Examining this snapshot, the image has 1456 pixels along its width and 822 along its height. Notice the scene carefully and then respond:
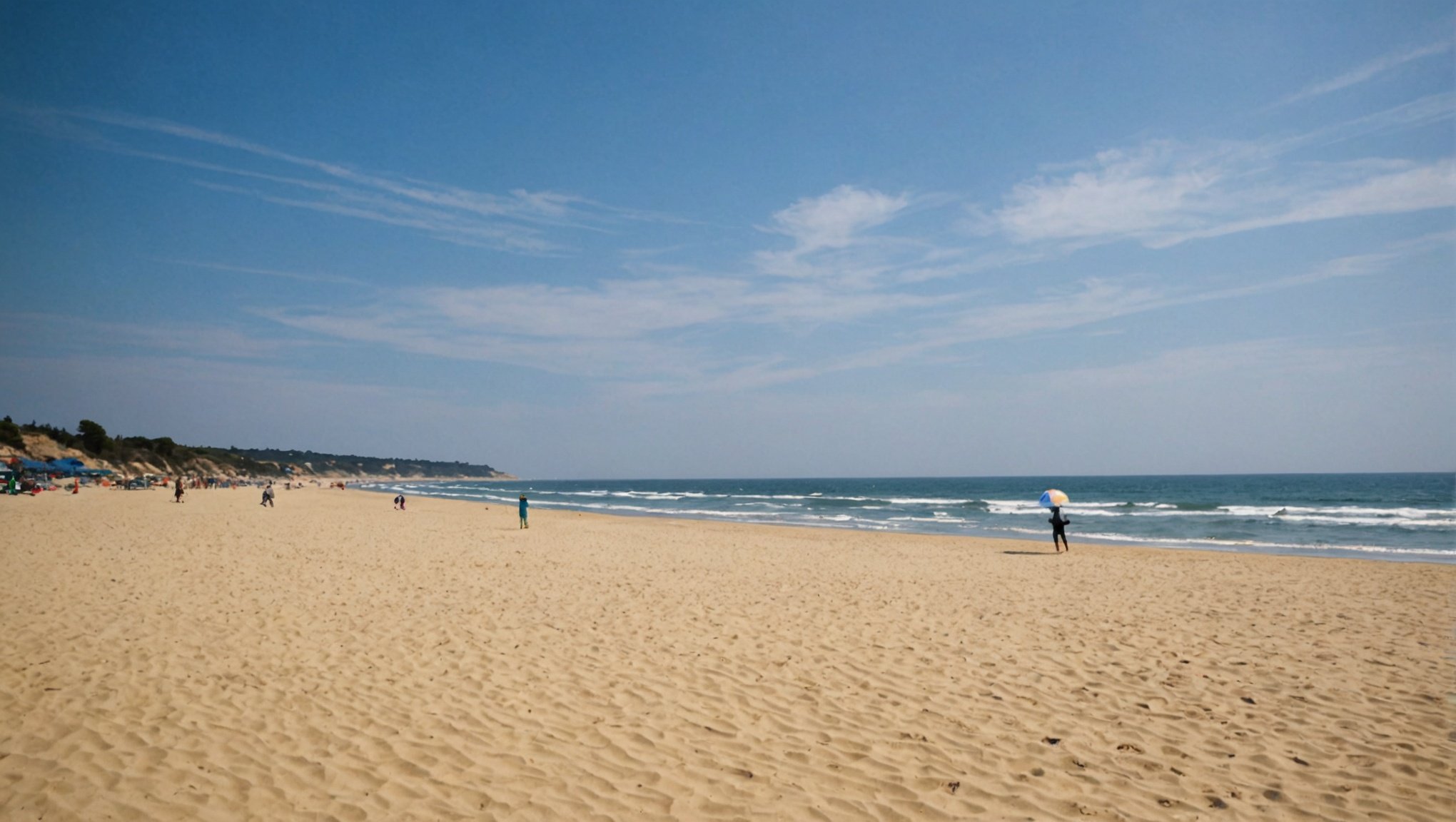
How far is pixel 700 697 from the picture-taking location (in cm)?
644

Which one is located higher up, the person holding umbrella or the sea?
the person holding umbrella

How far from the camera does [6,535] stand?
1717cm

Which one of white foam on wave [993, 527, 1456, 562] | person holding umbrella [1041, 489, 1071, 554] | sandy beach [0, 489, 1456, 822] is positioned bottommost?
white foam on wave [993, 527, 1456, 562]

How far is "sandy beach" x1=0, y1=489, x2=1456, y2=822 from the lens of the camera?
4.61 m

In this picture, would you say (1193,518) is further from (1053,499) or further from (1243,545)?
(1053,499)

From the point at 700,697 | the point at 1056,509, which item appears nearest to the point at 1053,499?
the point at 1056,509

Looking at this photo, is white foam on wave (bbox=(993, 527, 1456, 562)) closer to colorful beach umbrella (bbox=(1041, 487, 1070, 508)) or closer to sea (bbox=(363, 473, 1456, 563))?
sea (bbox=(363, 473, 1456, 563))

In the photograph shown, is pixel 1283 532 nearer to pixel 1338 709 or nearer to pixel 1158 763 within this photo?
pixel 1338 709

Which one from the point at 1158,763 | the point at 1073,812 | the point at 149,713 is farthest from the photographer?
the point at 149,713

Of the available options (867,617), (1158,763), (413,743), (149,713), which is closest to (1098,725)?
(1158,763)

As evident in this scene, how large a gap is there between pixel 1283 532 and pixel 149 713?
37.9m

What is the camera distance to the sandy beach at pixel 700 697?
15.1ft

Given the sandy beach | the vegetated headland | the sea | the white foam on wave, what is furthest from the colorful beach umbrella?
the vegetated headland

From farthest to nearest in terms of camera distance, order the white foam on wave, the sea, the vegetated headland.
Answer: the vegetated headland
the sea
the white foam on wave
